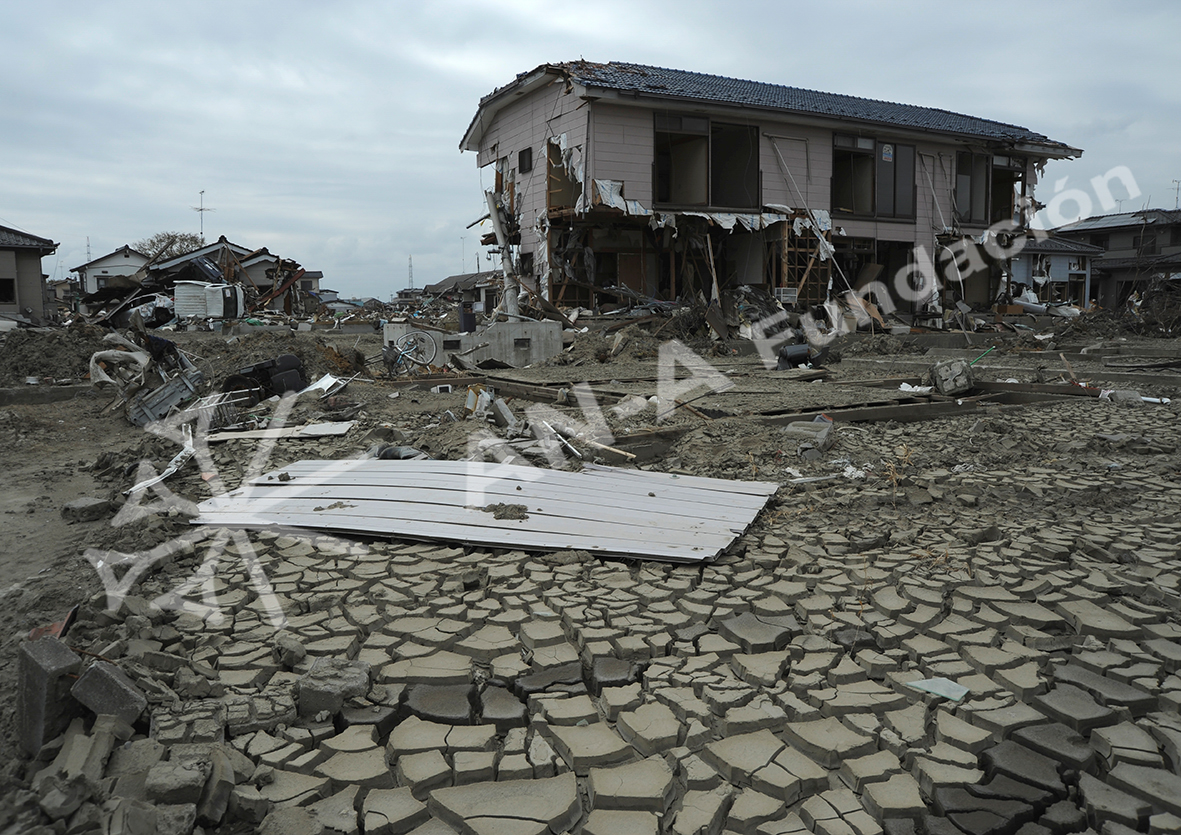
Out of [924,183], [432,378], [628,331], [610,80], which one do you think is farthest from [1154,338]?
[432,378]

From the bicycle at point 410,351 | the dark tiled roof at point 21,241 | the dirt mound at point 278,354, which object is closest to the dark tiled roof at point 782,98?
the bicycle at point 410,351

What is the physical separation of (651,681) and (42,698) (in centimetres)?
186

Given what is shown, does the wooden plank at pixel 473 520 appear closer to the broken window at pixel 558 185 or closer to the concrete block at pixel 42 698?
the concrete block at pixel 42 698

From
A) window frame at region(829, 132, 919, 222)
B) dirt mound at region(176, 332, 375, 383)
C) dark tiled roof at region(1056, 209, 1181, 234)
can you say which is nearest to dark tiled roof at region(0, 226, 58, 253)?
dirt mound at region(176, 332, 375, 383)

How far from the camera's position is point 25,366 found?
12.9 metres

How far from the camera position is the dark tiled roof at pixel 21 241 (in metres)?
28.1

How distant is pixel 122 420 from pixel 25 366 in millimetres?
5178

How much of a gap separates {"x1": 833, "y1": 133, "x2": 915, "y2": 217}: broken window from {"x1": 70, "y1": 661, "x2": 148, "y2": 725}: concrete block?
66.8ft

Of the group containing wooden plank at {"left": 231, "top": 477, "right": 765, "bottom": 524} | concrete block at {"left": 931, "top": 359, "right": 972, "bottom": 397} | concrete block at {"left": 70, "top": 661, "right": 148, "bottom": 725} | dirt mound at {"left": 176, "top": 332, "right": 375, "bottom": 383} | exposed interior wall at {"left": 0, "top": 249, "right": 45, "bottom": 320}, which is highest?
exposed interior wall at {"left": 0, "top": 249, "right": 45, "bottom": 320}

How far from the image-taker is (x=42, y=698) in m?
2.20

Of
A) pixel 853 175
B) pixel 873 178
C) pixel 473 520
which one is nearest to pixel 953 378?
pixel 473 520

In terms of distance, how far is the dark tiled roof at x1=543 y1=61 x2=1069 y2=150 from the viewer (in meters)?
16.7

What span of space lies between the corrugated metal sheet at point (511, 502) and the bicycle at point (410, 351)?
6.92 m

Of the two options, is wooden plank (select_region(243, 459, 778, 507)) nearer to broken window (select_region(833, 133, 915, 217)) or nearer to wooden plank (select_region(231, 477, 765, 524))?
wooden plank (select_region(231, 477, 765, 524))
